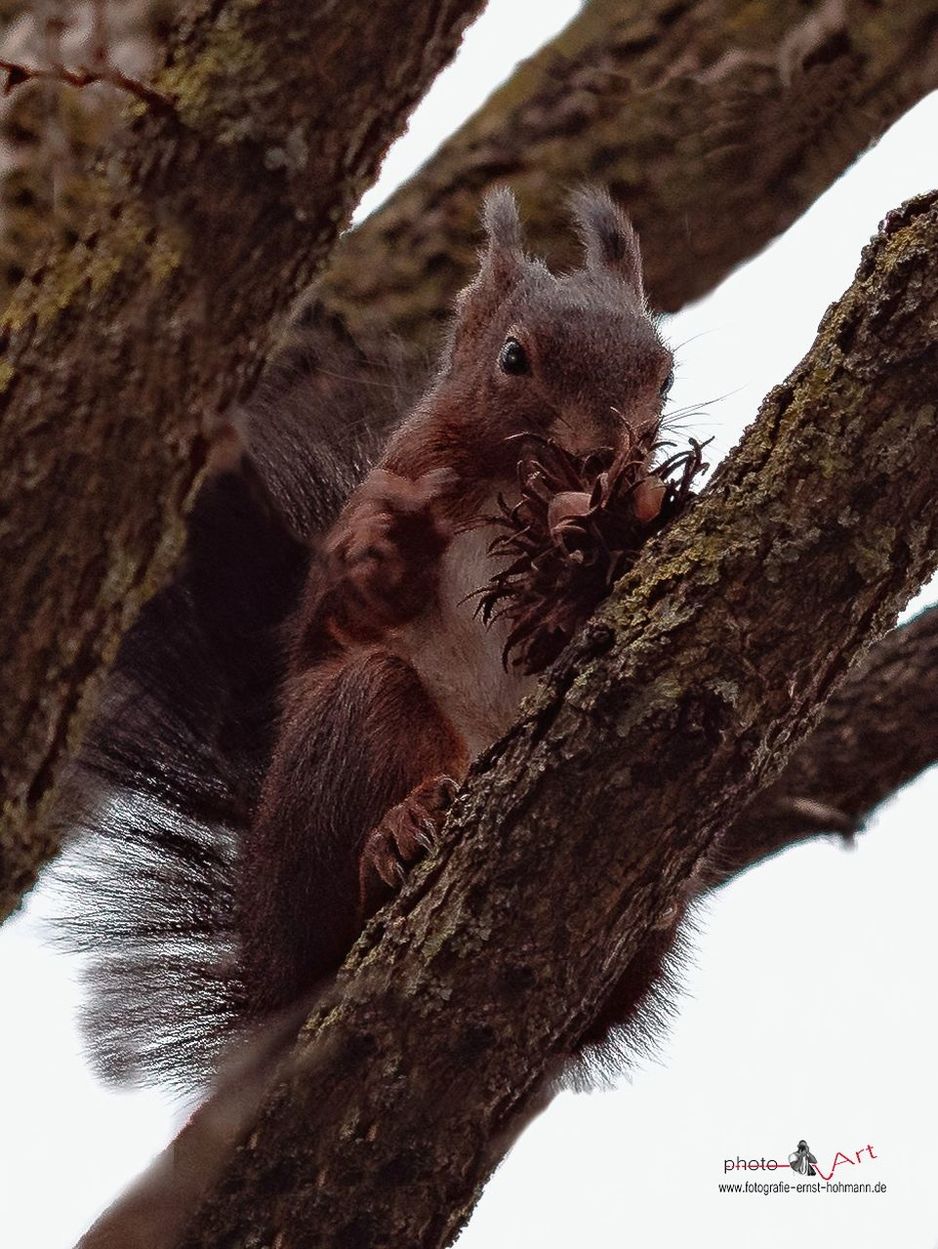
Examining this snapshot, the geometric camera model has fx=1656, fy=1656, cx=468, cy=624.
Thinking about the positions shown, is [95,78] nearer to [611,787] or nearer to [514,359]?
[611,787]

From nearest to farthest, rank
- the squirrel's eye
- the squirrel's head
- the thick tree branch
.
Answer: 1. the squirrel's head
2. the squirrel's eye
3. the thick tree branch

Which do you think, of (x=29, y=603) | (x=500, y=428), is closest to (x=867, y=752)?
(x=500, y=428)

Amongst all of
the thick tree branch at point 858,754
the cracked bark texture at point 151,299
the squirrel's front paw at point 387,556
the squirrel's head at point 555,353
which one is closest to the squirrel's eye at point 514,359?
the squirrel's head at point 555,353

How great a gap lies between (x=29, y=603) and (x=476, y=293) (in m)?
2.07

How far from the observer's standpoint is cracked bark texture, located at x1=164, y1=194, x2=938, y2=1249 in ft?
5.90

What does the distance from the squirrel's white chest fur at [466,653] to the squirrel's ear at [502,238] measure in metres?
0.66

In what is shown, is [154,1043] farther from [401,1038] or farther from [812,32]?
[812,32]

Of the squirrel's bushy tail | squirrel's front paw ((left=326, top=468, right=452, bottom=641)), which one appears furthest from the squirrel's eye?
the squirrel's bushy tail

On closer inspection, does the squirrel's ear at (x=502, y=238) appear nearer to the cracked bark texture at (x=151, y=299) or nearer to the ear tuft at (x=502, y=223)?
the ear tuft at (x=502, y=223)

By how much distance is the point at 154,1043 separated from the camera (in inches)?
120

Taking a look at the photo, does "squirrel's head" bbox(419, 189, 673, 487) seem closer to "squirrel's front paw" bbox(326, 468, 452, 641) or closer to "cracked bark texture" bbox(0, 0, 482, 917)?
"squirrel's front paw" bbox(326, 468, 452, 641)

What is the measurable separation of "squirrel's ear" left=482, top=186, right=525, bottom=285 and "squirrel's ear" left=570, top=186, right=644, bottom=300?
0.14 m

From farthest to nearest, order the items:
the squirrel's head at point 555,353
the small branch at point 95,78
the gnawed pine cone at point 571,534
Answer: the squirrel's head at point 555,353
the gnawed pine cone at point 571,534
the small branch at point 95,78

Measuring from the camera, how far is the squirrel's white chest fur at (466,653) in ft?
9.39
